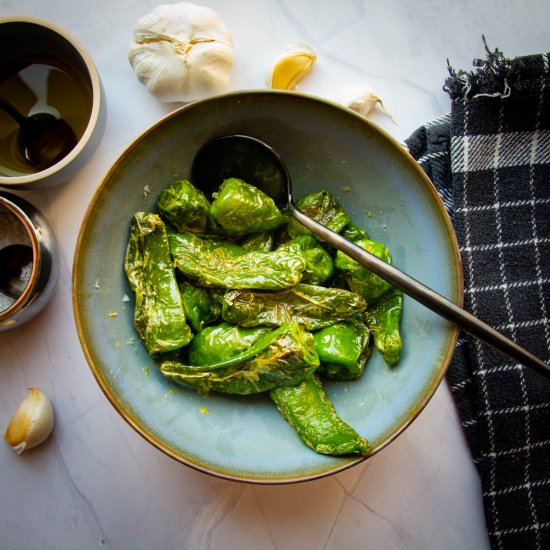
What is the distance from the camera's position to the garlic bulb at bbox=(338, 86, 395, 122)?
158cm

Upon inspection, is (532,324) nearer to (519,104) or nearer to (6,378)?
(519,104)

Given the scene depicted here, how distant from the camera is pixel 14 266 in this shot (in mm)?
1590

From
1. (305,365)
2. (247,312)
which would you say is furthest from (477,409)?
(247,312)

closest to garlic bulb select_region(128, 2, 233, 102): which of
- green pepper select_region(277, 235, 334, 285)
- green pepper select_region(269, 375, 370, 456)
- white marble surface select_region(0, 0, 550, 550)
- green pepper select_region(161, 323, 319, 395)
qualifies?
white marble surface select_region(0, 0, 550, 550)

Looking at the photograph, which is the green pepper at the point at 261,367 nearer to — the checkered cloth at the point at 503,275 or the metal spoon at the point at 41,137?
the checkered cloth at the point at 503,275

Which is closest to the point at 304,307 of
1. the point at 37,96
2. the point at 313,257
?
the point at 313,257

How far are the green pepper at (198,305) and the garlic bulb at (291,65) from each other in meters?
0.71

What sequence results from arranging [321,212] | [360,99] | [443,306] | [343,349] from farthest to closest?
1. [360,99]
2. [321,212]
3. [343,349]
4. [443,306]

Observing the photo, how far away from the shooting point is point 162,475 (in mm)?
1614

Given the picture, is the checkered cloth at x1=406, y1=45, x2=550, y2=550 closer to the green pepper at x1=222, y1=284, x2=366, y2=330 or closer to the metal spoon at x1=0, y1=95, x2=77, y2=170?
the green pepper at x1=222, y1=284, x2=366, y2=330

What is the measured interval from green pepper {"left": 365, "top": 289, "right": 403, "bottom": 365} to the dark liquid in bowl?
3.54 feet

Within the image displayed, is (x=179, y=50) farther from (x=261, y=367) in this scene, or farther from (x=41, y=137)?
(x=261, y=367)

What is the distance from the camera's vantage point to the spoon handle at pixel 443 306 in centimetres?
120

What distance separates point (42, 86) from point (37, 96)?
4 cm
